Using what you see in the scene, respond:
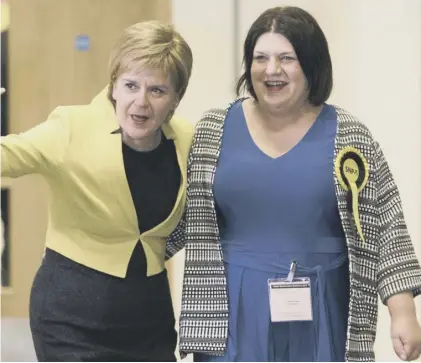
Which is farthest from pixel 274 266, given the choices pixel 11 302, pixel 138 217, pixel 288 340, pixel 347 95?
pixel 11 302

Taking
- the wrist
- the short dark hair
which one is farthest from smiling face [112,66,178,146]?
the wrist

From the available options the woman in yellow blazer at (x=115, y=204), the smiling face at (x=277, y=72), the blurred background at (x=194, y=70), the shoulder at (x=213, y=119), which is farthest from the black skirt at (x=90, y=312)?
the blurred background at (x=194, y=70)

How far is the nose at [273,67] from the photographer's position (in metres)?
1.42

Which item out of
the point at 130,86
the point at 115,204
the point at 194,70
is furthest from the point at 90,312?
the point at 194,70

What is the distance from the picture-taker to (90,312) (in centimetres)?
144

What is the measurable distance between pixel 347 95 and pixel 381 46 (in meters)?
0.20

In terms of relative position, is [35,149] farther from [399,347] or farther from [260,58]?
[399,347]

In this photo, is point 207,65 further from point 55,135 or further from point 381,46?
point 55,135

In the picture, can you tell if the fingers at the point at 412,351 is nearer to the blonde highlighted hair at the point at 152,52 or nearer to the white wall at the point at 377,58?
the blonde highlighted hair at the point at 152,52

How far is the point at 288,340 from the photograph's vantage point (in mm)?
1439

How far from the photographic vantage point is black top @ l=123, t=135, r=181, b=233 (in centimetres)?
144

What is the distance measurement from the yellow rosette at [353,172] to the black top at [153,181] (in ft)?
1.15

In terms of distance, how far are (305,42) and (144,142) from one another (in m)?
0.40

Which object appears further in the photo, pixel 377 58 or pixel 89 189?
pixel 377 58
